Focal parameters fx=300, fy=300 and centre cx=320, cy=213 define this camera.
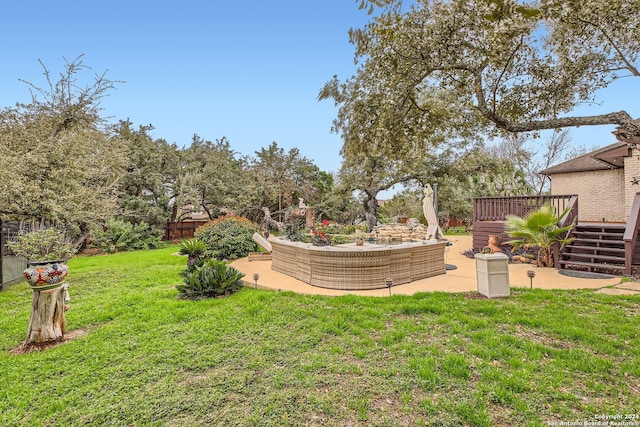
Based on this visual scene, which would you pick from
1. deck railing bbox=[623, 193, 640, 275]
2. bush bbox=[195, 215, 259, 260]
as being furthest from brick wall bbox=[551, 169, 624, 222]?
bush bbox=[195, 215, 259, 260]

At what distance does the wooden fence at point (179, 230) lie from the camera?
Result: 19.0 meters

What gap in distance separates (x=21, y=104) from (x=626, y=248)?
15.4 meters

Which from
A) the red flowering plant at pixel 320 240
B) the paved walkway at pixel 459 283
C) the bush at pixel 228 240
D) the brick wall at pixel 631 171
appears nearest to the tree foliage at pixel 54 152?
the bush at pixel 228 240

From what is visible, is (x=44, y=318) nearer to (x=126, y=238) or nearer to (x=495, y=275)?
(x=495, y=275)

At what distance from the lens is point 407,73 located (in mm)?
4703

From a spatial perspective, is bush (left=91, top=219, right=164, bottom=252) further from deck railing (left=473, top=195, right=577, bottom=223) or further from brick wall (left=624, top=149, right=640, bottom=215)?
brick wall (left=624, top=149, right=640, bottom=215)

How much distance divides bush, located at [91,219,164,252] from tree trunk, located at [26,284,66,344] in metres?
11.7

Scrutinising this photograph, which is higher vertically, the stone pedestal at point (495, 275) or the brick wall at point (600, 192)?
the brick wall at point (600, 192)

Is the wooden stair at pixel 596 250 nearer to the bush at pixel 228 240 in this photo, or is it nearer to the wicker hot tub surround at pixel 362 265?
the wicker hot tub surround at pixel 362 265

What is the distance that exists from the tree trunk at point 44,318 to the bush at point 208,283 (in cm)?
211

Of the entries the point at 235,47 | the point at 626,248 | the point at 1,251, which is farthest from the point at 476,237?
the point at 1,251

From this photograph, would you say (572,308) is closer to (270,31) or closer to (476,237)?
(476,237)

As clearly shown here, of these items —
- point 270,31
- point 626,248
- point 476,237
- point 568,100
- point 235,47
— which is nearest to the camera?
point 568,100

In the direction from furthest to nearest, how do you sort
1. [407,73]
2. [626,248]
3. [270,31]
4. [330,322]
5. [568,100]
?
[270,31] < [626,248] < [568,100] < [407,73] < [330,322]
